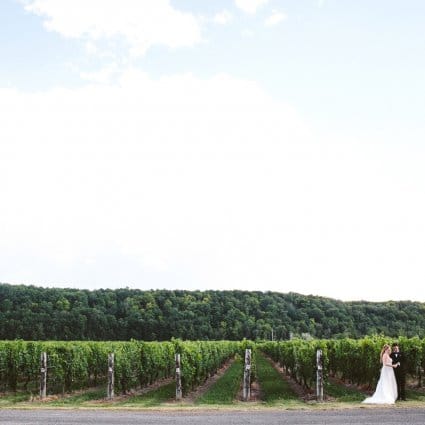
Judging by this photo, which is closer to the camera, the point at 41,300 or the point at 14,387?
the point at 14,387

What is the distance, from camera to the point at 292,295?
108 meters

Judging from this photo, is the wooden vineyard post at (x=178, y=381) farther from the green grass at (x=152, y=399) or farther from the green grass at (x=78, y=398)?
the green grass at (x=78, y=398)

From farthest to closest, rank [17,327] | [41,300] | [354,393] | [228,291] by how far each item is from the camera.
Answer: [228,291] → [41,300] → [17,327] → [354,393]

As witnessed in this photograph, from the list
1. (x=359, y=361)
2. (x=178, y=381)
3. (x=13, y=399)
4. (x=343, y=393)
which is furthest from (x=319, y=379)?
(x=13, y=399)

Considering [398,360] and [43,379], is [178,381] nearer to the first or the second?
[43,379]

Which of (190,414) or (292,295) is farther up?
(292,295)

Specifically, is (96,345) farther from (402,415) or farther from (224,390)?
(402,415)

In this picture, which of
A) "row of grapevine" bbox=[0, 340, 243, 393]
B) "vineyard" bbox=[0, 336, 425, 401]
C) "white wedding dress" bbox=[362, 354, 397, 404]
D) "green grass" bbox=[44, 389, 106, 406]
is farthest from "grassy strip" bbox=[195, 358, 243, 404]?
"white wedding dress" bbox=[362, 354, 397, 404]

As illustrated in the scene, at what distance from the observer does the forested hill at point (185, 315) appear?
278 feet

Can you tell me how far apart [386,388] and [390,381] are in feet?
0.98

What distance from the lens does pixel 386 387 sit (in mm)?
18188

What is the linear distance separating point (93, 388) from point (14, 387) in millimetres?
3479

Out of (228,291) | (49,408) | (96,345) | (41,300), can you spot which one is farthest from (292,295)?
(49,408)

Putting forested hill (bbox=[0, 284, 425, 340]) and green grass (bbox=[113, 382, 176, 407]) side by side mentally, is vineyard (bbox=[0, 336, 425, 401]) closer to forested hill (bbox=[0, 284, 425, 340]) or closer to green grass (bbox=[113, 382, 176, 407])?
green grass (bbox=[113, 382, 176, 407])
